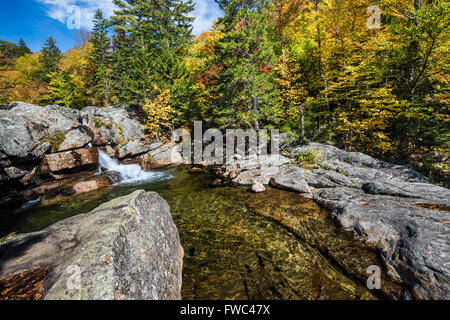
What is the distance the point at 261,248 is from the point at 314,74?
17.3m

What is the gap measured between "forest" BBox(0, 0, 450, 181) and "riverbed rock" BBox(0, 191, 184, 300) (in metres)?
10.3

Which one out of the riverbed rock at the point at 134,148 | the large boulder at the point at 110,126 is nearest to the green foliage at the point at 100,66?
the large boulder at the point at 110,126

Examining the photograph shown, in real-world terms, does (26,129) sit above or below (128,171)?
above

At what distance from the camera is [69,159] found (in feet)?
40.1

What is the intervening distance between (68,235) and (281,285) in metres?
4.32

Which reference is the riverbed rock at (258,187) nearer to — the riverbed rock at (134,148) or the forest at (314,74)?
the forest at (314,74)

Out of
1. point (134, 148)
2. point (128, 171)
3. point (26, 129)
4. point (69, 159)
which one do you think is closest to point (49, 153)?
point (69, 159)

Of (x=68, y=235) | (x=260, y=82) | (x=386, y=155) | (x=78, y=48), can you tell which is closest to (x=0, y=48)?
(x=78, y=48)

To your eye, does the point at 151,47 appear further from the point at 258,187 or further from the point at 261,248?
→ the point at 261,248

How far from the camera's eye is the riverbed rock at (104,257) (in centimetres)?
205

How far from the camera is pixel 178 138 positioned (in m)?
19.6

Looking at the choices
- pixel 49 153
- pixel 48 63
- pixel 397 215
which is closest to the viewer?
pixel 397 215

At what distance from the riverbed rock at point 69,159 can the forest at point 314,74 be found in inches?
250

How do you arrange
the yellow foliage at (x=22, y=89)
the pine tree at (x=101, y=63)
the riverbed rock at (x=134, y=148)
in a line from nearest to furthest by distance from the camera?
the riverbed rock at (x=134, y=148)
the yellow foliage at (x=22, y=89)
the pine tree at (x=101, y=63)
